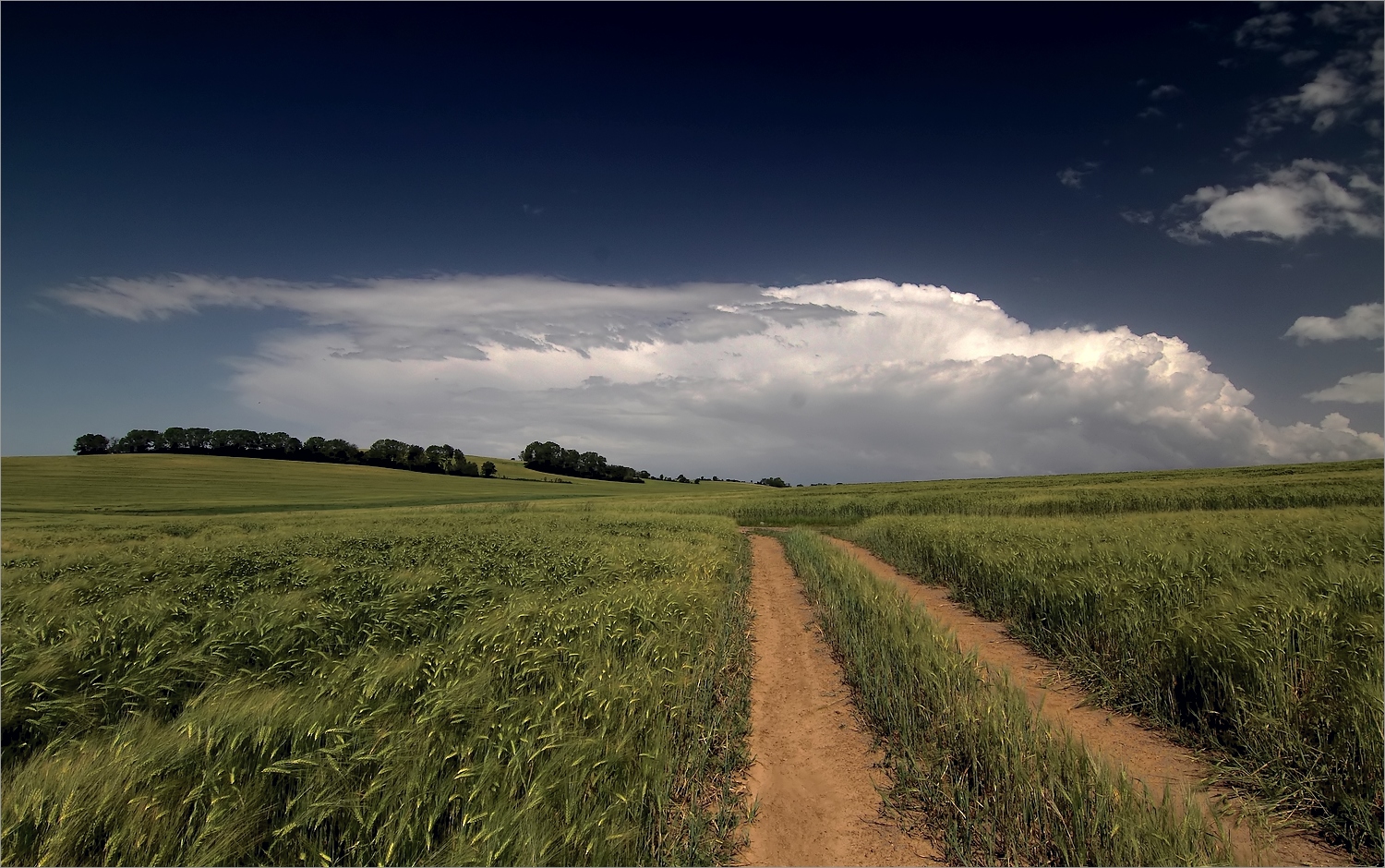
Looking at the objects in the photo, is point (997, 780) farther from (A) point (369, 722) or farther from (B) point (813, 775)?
(A) point (369, 722)

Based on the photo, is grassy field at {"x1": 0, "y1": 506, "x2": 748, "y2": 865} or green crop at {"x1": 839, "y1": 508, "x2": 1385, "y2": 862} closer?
grassy field at {"x1": 0, "y1": 506, "x2": 748, "y2": 865}

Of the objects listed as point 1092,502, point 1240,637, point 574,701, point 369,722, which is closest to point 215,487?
point 369,722

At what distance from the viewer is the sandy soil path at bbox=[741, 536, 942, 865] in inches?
162

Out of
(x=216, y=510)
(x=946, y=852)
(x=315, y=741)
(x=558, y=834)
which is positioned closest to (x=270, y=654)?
(x=315, y=741)

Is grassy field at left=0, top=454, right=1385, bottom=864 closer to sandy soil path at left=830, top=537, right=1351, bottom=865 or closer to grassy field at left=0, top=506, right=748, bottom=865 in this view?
grassy field at left=0, top=506, right=748, bottom=865

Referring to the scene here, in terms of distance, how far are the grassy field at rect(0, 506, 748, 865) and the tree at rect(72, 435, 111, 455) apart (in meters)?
130

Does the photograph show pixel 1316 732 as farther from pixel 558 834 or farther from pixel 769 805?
pixel 558 834

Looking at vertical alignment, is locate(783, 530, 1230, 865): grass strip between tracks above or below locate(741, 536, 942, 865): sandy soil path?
above

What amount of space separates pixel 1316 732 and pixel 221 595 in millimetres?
14407

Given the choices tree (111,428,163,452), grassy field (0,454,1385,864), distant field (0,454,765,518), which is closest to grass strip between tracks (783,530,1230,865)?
grassy field (0,454,1385,864)

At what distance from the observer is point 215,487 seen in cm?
6300

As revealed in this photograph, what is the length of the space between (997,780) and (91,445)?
481 ft

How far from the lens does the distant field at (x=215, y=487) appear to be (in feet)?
160

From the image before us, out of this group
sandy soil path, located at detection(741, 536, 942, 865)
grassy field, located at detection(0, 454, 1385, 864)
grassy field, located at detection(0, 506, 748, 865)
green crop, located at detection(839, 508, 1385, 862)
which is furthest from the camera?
green crop, located at detection(839, 508, 1385, 862)
